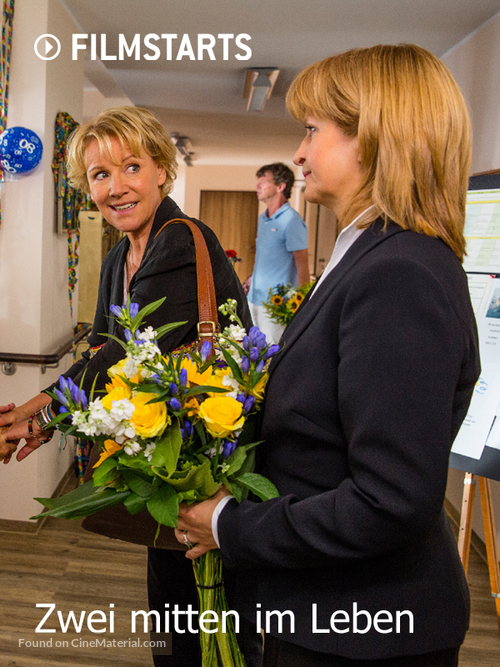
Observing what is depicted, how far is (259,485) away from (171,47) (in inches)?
145

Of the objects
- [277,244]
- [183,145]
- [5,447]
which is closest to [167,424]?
[5,447]

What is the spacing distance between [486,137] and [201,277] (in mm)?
2340

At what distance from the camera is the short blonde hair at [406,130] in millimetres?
780

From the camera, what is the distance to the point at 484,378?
209 cm

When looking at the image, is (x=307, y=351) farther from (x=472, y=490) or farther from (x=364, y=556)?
(x=472, y=490)

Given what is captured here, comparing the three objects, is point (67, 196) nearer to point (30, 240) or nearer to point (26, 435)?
point (30, 240)

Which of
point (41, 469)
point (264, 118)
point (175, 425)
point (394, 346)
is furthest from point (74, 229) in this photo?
point (264, 118)

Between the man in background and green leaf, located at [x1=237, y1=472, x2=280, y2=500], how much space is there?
332 centimetres

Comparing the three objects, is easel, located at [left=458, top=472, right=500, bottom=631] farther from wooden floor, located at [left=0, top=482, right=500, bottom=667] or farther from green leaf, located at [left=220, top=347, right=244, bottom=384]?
green leaf, located at [left=220, top=347, right=244, bottom=384]

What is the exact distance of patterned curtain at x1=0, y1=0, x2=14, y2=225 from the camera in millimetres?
2553

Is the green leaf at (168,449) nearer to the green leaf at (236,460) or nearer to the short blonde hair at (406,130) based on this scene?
the green leaf at (236,460)

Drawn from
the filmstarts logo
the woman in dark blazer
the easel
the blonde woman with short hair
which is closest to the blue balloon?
the filmstarts logo

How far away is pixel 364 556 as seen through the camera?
0.76m

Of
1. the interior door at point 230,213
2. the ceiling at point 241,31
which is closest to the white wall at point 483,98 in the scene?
the ceiling at point 241,31
